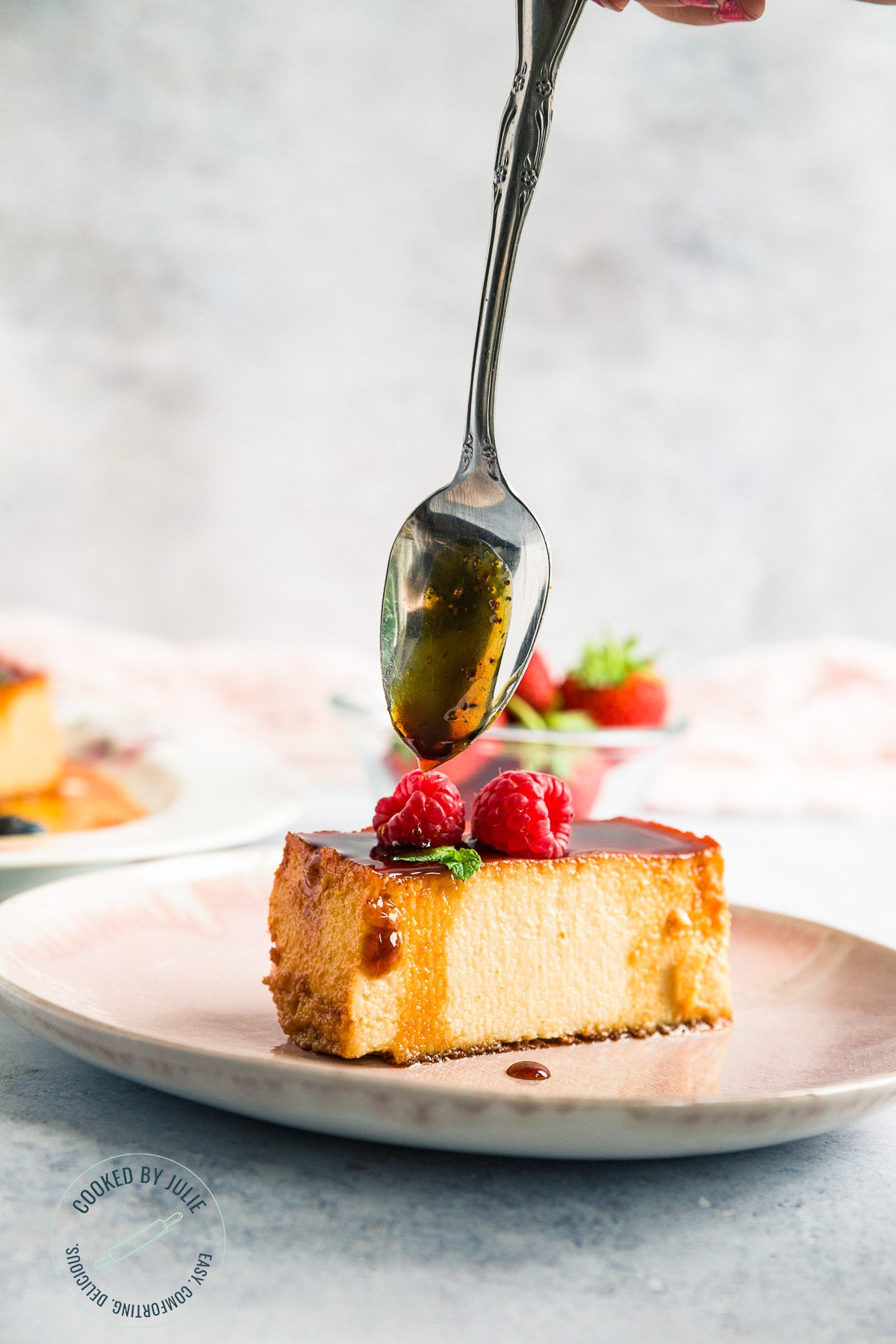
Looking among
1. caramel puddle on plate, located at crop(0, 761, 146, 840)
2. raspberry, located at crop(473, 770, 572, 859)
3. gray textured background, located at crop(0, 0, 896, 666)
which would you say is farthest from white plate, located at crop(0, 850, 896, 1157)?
gray textured background, located at crop(0, 0, 896, 666)

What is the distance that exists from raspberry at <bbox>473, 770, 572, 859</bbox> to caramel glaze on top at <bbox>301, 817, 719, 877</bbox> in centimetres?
2

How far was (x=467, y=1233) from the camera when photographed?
107 cm

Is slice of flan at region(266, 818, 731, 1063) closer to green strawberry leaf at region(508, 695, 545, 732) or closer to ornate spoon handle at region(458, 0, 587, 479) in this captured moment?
ornate spoon handle at region(458, 0, 587, 479)


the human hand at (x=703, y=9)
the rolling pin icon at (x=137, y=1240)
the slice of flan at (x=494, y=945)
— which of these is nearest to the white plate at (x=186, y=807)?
the slice of flan at (x=494, y=945)

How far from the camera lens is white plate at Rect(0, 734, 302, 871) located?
6.35 ft

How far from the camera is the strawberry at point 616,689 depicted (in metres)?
2.92

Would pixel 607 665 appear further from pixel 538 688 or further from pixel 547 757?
pixel 547 757

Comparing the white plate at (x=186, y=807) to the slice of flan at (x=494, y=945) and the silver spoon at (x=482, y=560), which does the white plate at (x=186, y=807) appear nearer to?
the slice of flan at (x=494, y=945)

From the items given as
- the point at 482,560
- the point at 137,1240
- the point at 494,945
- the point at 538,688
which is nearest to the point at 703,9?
the point at 482,560

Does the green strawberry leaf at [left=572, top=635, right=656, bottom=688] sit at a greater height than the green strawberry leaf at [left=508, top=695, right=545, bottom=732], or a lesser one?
greater

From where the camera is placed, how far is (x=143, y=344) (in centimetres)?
524

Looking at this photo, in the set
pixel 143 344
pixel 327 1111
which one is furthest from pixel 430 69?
pixel 327 1111

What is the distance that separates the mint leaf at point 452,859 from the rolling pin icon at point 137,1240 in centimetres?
50

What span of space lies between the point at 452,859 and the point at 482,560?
0.34 meters
